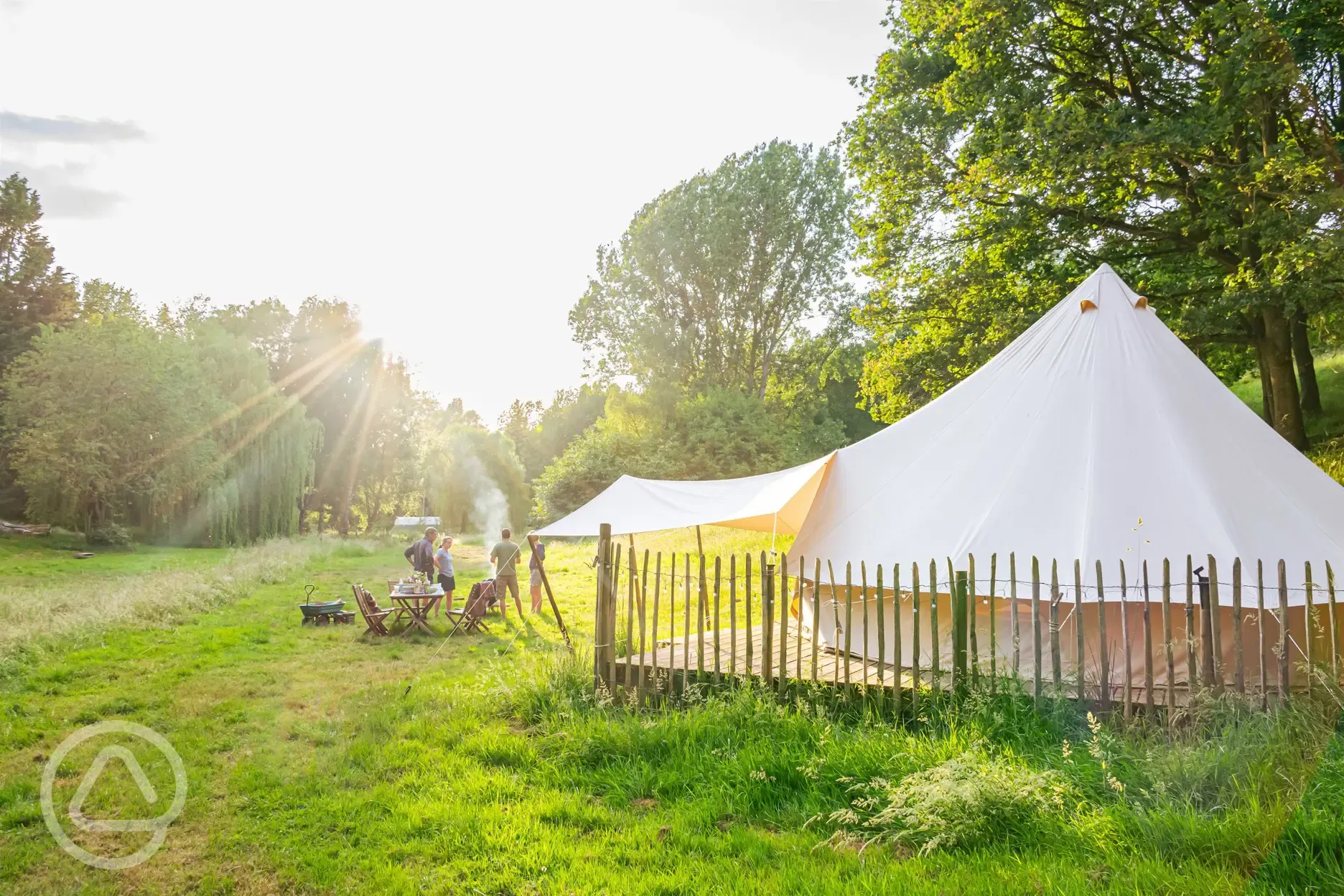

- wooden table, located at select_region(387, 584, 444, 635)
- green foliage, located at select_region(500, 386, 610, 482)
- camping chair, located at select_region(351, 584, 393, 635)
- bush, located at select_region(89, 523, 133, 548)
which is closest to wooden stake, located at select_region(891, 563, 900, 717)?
wooden table, located at select_region(387, 584, 444, 635)

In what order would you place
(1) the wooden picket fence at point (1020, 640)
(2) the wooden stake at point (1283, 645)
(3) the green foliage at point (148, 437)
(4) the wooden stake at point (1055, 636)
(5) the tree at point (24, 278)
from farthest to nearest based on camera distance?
(5) the tree at point (24, 278) → (3) the green foliage at point (148, 437) → (4) the wooden stake at point (1055, 636) → (1) the wooden picket fence at point (1020, 640) → (2) the wooden stake at point (1283, 645)

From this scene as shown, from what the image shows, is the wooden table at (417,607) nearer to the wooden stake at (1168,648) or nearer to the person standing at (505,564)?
the person standing at (505,564)

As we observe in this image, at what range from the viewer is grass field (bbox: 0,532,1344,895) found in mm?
3260

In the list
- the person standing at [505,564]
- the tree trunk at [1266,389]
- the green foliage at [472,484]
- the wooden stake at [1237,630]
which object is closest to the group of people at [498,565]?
the person standing at [505,564]

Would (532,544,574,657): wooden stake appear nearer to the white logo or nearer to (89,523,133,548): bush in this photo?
the white logo

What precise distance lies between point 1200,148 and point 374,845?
12.0m

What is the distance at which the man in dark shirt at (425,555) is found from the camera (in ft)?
43.1

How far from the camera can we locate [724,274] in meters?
29.5

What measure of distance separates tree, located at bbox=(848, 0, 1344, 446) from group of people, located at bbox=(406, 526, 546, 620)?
7868 millimetres

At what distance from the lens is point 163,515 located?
2588 cm

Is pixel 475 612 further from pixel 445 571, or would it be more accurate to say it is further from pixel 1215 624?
pixel 1215 624

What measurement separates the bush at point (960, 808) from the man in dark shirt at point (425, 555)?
1053 cm

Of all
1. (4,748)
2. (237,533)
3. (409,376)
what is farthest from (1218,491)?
(409,376)

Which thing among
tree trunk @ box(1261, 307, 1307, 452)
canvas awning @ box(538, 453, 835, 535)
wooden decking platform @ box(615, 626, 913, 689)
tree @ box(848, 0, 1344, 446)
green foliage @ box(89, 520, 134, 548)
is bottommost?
wooden decking platform @ box(615, 626, 913, 689)
